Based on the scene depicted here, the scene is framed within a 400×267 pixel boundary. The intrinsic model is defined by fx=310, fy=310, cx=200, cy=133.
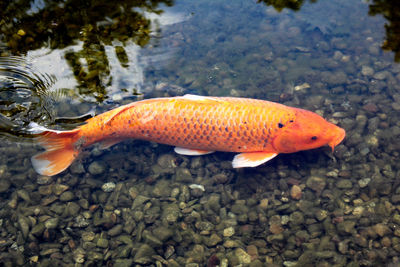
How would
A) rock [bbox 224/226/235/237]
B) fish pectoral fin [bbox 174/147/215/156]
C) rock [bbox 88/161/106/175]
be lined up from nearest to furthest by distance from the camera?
rock [bbox 224/226/235/237] < rock [bbox 88/161/106/175] < fish pectoral fin [bbox 174/147/215/156]

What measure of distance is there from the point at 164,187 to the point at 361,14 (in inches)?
231

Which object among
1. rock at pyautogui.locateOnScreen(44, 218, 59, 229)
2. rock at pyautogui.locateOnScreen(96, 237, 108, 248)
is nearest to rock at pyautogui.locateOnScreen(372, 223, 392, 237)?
rock at pyautogui.locateOnScreen(96, 237, 108, 248)

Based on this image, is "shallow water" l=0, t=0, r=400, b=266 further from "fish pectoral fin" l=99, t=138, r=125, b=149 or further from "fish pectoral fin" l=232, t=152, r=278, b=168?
"fish pectoral fin" l=232, t=152, r=278, b=168

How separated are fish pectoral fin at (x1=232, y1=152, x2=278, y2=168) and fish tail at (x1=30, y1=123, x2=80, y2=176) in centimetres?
236

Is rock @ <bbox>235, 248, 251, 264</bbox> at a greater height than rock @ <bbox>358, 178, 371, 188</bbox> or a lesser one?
lesser

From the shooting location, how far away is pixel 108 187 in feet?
15.1

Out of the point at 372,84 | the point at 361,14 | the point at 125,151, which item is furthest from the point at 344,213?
the point at 361,14

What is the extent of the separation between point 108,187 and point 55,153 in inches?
35.2

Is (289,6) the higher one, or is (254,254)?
(289,6)

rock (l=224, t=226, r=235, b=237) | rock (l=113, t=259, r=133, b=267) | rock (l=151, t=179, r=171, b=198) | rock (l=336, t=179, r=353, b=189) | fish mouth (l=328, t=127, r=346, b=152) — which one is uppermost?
fish mouth (l=328, t=127, r=346, b=152)

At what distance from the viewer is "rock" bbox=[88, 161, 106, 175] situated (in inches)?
186

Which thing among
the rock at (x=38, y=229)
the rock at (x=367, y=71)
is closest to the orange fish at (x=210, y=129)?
the rock at (x=38, y=229)

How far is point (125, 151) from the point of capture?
505 cm

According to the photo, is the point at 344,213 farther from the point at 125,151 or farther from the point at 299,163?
the point at 125,151
